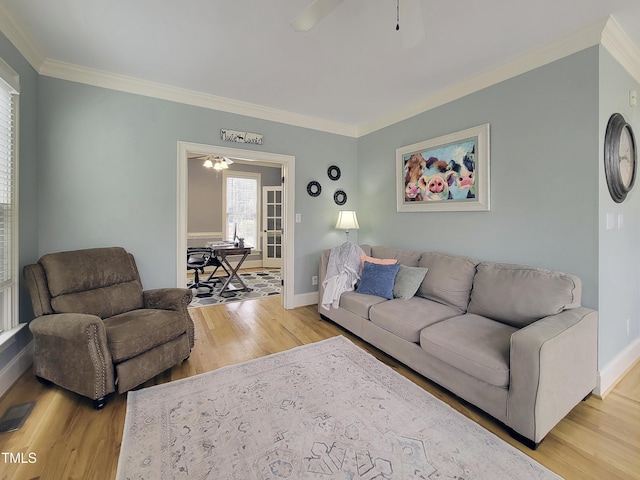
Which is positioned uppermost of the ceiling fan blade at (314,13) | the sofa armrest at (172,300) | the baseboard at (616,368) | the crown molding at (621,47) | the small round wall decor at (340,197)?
the crown molding at (621,47)

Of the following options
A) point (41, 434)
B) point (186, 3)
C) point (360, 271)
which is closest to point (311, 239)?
point (360, 271)

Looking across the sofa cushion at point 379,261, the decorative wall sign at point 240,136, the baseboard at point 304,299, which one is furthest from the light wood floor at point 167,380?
the decorative wall sign at point 240,136

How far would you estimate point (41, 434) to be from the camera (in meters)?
1.65

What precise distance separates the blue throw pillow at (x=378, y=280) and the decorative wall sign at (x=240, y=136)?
2.09 meters

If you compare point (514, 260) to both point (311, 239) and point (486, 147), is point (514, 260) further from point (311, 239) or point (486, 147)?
point (311, 239)

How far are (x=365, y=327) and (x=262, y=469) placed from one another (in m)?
1.58

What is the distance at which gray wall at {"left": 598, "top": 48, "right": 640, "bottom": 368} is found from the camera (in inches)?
82.0

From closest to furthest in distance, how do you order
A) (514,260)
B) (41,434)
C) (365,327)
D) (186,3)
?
(41,434) → (186,3) → (514,260) → (365,327)

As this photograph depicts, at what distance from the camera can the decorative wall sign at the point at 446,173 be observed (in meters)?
2.77

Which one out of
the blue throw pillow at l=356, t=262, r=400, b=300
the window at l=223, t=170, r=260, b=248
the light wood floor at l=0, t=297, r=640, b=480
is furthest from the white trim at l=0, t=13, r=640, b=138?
Result: the window at l=223, t=170, r=260, b=248

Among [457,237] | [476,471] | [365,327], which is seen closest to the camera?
[476,471]

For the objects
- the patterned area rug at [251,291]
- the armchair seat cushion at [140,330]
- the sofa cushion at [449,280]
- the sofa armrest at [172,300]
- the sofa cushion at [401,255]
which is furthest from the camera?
the patterned area rug at [251,291]

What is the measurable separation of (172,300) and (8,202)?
1.36m

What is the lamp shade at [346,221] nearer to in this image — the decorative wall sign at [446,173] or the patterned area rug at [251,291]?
the decorative wall sign at [446,173]
